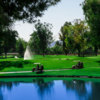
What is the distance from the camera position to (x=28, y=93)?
62.5 ft

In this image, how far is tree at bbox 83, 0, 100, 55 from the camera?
39.4 m

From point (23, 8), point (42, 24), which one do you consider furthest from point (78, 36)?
point (23, 8)

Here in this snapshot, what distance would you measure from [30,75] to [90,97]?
13724mm

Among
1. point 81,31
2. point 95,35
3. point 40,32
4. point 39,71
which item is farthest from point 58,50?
point 39,71

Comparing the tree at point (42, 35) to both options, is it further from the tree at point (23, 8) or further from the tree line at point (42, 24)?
the tree at point (23, 8)

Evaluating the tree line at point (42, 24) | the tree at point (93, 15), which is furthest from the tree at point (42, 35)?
the tree at point (93, 15)

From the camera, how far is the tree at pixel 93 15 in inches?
1550

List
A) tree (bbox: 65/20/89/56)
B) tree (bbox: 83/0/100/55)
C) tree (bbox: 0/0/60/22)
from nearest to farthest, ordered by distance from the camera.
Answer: tree (bbox: 0/0/60/22) < tree (bbox: 83/0/100/55) < tree (bbox: 65/20/89/56)

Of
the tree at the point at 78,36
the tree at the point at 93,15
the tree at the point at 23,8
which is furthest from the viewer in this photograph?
the tree at the point at 78,36

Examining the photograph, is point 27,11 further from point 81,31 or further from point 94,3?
point 81,31

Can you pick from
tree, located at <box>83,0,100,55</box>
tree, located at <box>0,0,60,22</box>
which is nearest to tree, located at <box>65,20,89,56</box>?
tree, located at <box>83,0,100,55</box>

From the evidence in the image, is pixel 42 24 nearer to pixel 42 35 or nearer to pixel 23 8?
pixel 42 35

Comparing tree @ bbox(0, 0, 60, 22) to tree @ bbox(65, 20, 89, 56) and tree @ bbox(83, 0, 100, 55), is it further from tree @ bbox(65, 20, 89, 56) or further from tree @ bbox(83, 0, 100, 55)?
tree @ bbox(65, 20, 89, 56)

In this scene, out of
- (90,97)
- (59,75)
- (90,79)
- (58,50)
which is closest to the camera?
(90,97)
